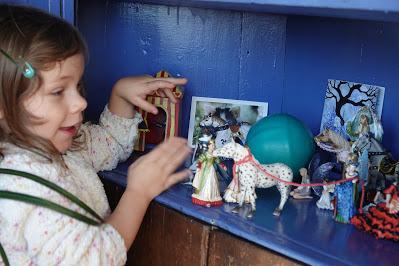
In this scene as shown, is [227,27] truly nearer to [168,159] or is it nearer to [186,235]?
[168,159]

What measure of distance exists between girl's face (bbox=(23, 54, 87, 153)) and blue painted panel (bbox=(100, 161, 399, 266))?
0.70 ft

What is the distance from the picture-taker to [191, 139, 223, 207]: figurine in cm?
89

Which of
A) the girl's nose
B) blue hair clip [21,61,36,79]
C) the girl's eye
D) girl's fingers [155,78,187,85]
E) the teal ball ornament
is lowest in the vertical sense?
the teal ball ornament

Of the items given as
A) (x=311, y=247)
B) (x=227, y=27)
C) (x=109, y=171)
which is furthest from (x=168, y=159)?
(x=227, y=27)

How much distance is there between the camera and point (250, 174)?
0.88 metres

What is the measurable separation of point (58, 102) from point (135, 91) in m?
0.27

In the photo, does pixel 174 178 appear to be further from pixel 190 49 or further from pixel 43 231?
pixel 190 49

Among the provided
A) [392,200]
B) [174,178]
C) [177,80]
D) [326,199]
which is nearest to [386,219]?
[392,200]

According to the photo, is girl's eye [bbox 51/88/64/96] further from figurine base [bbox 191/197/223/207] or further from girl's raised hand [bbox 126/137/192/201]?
figurine base [bbox 191/197/223/207]

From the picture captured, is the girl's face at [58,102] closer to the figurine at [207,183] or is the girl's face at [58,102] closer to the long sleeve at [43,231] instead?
the long sleeve at [43,231]

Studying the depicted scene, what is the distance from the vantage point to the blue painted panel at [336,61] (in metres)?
1.06

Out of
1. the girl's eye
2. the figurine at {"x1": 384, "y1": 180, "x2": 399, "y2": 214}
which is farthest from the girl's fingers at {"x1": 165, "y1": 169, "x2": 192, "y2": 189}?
the figurine at {"x1": 384, "y1": 180, "x2": 399, "y2": 214}

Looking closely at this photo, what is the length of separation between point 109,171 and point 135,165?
0.15 m

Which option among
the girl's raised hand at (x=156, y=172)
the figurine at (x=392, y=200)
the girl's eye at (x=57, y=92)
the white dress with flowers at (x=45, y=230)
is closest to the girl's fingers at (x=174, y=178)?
the girl's raised hand at (x=156, y=172)
